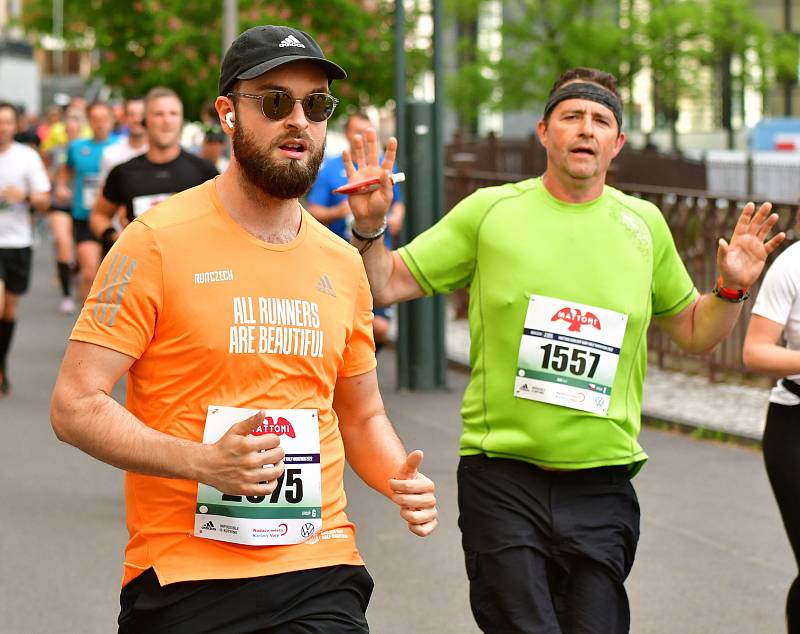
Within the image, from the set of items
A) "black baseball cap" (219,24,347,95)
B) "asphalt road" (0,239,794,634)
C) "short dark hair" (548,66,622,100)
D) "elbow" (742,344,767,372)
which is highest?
"black baseball cap" (219,24,347,95)

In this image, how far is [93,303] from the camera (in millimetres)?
3385

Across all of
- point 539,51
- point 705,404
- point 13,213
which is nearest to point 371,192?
point 705,404

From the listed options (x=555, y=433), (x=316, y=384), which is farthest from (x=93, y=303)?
(x=555, y=433)

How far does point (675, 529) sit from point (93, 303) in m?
5.16

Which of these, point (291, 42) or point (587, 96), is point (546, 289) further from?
point (291, 42)

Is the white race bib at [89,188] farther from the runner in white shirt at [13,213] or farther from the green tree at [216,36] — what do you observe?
the green tree at [216,36]

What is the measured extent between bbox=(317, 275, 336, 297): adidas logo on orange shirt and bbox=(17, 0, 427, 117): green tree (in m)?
20.1

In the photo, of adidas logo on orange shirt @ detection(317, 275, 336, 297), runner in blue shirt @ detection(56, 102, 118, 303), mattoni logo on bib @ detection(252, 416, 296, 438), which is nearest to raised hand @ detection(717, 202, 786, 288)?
adidas logo on orange shirt @ detection(317, 275, 336, 297)


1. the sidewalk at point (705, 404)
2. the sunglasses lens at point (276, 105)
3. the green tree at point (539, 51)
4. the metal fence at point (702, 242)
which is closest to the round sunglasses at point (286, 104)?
the sunglasses lens at point (276, 105)

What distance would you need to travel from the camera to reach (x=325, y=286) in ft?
12.0

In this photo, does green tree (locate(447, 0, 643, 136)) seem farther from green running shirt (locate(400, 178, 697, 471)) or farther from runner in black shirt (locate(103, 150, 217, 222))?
green running shirt (locate(400, 178, 697, 471))

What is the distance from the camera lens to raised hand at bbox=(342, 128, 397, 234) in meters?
4.67

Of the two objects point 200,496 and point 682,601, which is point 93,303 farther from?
point 682,601

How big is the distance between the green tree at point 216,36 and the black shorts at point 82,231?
881 cm
